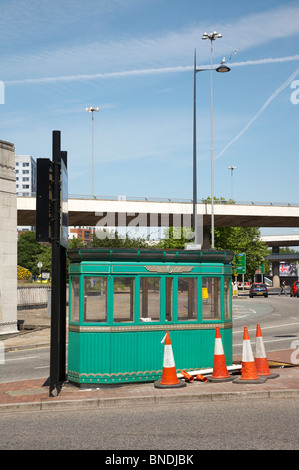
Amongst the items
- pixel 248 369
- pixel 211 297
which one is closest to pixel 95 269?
pixel 211 297

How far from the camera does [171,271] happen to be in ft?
36.0

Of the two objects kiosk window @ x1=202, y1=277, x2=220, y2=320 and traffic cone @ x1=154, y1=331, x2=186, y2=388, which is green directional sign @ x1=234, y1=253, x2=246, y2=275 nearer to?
kiosk window @ x1=202, y1=277, x2=220, y2=320

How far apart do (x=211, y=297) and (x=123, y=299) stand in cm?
186

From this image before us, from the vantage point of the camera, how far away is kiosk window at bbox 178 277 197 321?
11.1 m

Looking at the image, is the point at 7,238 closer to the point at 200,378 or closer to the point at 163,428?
the point at 200,378

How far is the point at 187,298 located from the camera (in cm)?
1122

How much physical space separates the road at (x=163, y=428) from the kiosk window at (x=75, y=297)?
80.1 inches

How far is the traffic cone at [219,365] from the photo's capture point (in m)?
10.6

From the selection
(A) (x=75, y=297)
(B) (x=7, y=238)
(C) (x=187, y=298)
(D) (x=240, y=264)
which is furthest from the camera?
(D) (x=240, y=264)

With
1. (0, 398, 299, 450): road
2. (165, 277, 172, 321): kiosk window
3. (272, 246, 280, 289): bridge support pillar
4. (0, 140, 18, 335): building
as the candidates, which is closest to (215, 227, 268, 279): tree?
(272, 246, 280, 289): bridge support pillar

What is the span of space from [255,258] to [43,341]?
83.6 meters

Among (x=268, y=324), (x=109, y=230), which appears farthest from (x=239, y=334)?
(x=109, y=230)

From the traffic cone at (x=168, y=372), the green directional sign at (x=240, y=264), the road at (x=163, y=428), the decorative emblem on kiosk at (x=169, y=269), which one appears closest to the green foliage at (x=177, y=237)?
the green directional sign at (x=240, y=264)

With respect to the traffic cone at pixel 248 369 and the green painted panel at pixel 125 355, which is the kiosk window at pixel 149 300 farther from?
the traffic cone at pixel 248 369
